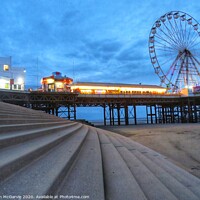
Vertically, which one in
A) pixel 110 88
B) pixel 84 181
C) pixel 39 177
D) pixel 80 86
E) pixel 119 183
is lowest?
pixel 119 183

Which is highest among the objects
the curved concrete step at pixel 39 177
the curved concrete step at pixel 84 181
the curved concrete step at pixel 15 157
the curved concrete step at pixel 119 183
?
the curved concrete step at pixel 15 157

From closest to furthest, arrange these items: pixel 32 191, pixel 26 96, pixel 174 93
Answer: pixel 32 191, pixel 26 96, pixel 174 93

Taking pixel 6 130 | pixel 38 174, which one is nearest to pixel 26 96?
pixel 6 130

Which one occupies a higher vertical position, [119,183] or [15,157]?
[15,157]

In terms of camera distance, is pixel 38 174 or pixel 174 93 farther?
pixel 174 93

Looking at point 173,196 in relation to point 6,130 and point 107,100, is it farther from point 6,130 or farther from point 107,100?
point 107,100

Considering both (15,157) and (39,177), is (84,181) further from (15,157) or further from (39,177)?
(15,157)

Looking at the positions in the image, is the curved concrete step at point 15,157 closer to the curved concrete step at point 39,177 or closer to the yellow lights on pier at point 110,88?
the curved concrete step at point 39,177

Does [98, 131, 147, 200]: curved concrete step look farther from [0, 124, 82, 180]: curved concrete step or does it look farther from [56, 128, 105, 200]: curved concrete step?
[0, 124, 82, 180]: curved concrete step

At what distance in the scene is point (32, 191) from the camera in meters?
2.11

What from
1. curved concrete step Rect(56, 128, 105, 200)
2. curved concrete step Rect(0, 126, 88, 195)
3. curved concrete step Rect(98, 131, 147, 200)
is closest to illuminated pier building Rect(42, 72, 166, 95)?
curved concrete step Rect(98, 131, 147, 200)

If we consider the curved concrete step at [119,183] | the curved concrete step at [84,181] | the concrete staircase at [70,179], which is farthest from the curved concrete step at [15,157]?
the curved concrete step at [119,183]

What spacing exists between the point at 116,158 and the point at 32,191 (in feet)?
9.45

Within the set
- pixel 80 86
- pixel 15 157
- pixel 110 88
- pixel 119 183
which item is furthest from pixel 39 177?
pixel 110 88
